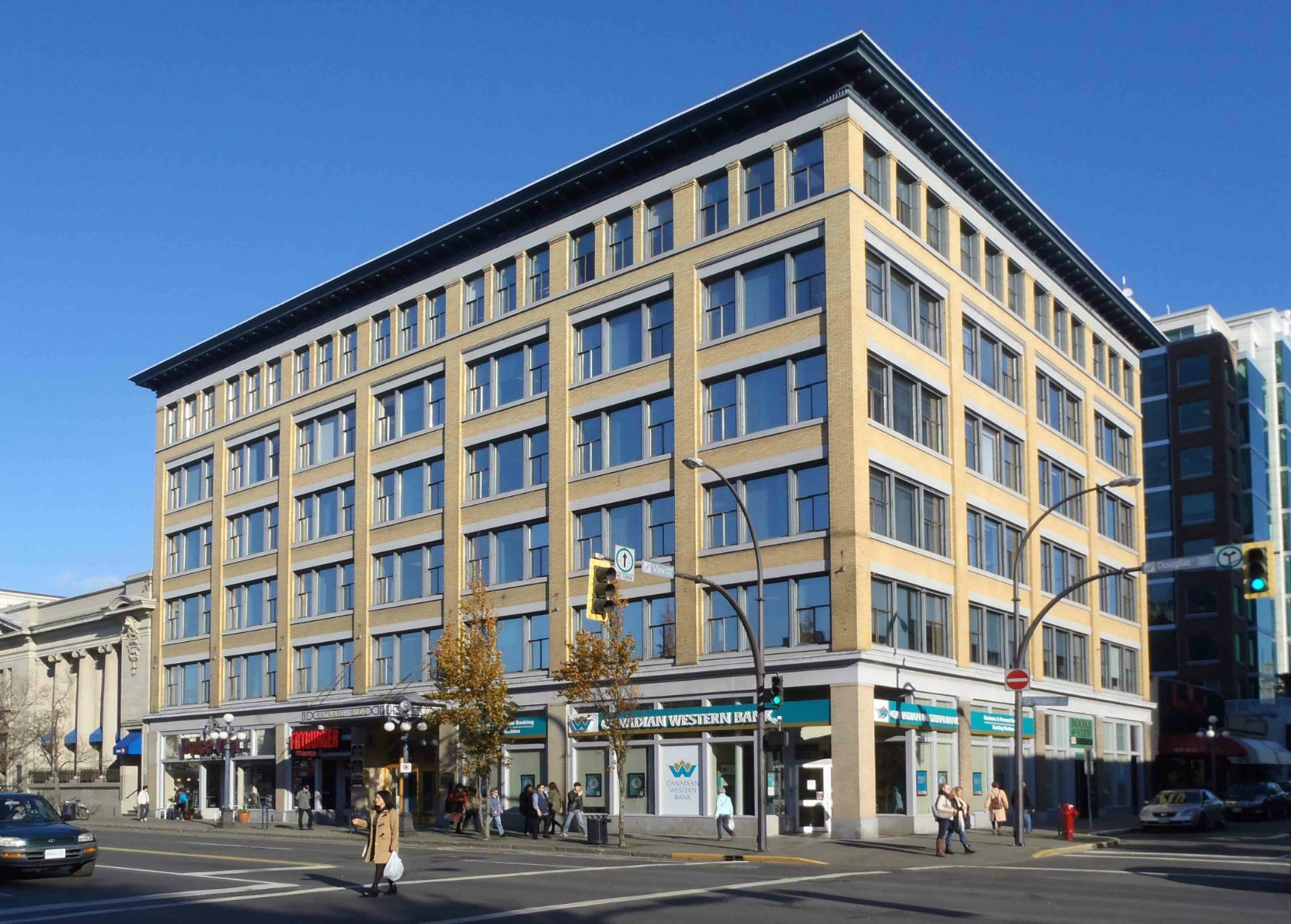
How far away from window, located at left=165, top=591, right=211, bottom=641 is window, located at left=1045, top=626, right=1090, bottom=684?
126ft

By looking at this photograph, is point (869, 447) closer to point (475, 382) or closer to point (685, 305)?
point (685, 305)

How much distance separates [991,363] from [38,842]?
35.7m

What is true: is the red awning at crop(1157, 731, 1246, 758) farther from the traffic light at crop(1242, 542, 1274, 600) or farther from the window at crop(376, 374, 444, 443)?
the traffic light at crop(1242, 542, 1274, 600)

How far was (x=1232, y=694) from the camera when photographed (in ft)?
297

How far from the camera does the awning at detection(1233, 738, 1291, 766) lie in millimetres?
75688

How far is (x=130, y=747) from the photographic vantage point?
Result: 7100 centimetres

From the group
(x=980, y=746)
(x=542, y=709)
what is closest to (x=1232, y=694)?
(x=980, y=746)

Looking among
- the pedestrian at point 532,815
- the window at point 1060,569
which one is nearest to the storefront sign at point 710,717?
the pedestrian at point 532,815

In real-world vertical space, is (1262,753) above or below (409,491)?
below

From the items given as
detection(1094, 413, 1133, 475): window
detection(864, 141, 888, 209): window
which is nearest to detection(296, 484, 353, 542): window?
detection(864, 141, 888, 209): window

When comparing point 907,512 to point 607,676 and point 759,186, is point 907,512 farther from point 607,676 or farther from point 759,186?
point 759,186

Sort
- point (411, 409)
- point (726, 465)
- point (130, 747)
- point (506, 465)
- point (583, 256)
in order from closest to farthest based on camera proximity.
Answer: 1. point (726, 465)
2. point (583, 256)
3. point (506, 465)
4. point (411, 409)
5. point (130, 747)

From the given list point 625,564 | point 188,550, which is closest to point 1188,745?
point 625,564

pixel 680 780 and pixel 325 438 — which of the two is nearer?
pixel 680 780
